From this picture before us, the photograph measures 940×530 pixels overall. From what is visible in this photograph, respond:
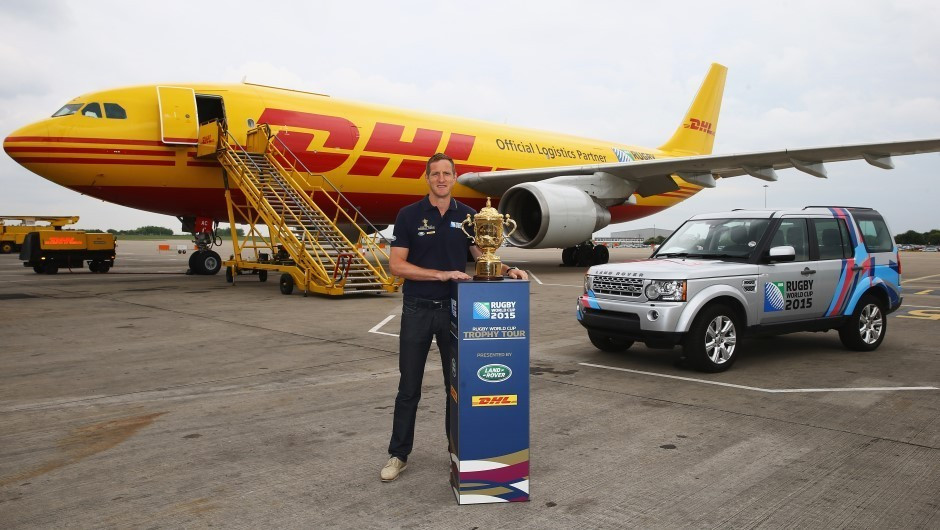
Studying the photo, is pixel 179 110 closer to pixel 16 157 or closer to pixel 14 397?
pixel 16 157

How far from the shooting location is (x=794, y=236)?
23.2ft

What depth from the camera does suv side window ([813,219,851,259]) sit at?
721 centimetres

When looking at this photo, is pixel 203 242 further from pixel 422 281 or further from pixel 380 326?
pixel 422 281

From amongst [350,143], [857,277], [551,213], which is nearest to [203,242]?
[350,143]

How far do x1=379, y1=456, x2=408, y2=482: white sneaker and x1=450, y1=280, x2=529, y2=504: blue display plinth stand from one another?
376 mm

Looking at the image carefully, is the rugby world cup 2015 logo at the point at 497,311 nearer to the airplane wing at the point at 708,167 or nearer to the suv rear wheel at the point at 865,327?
the suv rear wheel at the point at 865,327

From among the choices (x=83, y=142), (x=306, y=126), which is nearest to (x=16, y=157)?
(x=83, y=142)

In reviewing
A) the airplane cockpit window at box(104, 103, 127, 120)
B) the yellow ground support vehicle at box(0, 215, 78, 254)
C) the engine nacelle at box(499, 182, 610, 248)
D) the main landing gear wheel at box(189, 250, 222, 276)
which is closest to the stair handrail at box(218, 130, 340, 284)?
the airplane cockpit window at box(104, 103, 127, 120)

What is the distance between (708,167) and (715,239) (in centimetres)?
1044

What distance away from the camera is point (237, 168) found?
46.0 feet

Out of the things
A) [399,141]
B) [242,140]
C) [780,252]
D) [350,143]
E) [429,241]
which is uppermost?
[399,141]

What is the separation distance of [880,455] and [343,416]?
3464 mm

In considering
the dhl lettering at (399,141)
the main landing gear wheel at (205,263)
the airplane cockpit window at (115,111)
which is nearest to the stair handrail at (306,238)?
the airplane cockpit window at (115,111)

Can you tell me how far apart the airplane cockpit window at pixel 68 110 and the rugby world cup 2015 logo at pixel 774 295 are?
45.7ft
